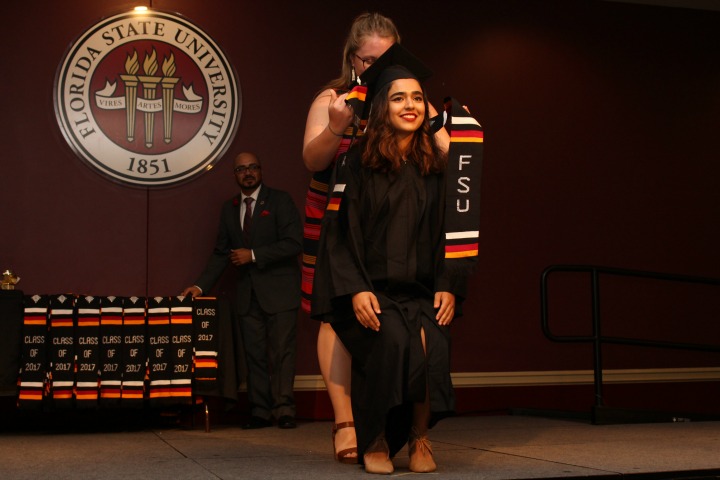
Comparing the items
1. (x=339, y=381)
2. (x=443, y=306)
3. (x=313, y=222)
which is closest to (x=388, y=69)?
(x=313, y=222)

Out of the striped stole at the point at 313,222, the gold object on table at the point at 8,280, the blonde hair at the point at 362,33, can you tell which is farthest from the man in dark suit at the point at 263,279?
the blonde hair at the point at 362,33

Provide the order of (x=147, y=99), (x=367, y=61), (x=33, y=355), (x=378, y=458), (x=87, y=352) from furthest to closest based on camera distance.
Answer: (x=147, y=99), (x=87, y=352), (x=33, y=355), (x=367, y=61), (x=378, y=458)

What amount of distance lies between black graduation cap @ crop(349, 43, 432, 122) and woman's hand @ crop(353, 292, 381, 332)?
2.28ft

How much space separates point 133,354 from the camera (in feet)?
17.8

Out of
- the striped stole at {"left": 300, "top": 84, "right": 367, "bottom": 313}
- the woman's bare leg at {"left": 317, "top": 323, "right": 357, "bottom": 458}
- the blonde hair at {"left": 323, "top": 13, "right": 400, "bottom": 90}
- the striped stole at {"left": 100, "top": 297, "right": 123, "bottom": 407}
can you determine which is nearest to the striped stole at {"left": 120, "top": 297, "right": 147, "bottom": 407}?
the striped stole at {"left": 100, "top": 297, "right": 123, "bottom": 407}

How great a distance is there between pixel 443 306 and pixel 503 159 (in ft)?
12.0

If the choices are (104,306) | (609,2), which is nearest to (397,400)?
(104,306)

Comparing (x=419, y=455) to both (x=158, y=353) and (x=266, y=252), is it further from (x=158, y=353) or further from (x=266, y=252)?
(x=266, y=252)

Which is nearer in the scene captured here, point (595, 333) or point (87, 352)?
point (87, 352)

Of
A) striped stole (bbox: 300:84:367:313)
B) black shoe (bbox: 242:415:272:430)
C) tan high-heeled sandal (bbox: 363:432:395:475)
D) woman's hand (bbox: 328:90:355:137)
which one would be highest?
woman's hand (bbox: 328:90:355:137)

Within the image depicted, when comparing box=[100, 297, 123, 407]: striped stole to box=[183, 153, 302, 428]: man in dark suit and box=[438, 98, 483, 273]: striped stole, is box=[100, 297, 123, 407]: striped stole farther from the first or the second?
box=[438, 98, 483, 273]: striped stole

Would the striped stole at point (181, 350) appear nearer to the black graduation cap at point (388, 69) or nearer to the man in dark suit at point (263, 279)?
the man in dark suit at point (263, 279)

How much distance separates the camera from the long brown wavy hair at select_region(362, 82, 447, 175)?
3537mm

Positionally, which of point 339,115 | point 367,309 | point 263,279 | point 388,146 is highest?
point 339,115
